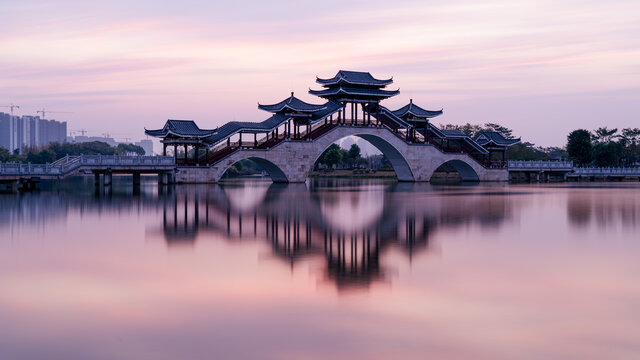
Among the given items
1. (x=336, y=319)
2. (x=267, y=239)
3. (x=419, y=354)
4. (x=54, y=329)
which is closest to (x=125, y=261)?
(x=267, y=239)

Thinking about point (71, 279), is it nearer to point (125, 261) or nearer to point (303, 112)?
point (125, 261)

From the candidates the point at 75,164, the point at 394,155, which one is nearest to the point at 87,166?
the point at 75,164

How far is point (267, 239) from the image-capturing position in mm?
17422

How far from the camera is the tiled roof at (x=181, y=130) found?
163 feet

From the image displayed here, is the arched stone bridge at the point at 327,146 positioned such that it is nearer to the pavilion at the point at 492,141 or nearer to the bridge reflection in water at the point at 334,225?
the pavilion at the point at 492,141

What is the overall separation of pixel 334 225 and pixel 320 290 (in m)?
10.0

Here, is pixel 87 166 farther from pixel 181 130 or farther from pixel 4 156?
pixel 4 156

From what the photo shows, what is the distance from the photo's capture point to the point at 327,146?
57.5 m

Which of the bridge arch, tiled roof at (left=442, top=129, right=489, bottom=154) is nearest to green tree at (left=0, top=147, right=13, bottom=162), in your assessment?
the bridge arch

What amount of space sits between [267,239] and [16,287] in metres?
7.33

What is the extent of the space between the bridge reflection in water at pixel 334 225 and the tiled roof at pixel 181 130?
17523 millimetres

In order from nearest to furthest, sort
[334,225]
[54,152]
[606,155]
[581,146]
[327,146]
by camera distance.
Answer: [334,225] → [327,146] → [581,146] → [606,155] → [54,152]

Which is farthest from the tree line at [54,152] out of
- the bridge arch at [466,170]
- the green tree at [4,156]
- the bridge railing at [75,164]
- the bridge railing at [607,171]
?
the bridge railing at [607,171]

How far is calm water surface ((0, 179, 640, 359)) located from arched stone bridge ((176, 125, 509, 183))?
3047 centimetres
